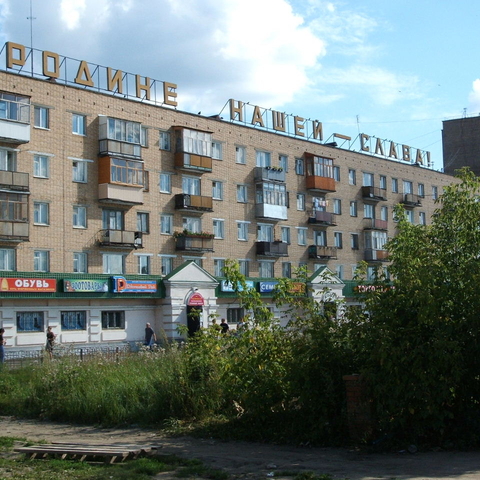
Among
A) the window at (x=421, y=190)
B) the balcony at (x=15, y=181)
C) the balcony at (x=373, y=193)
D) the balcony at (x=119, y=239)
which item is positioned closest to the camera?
the balcony at (x=15, y=181)

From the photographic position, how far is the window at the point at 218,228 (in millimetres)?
49844

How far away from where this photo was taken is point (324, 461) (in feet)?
35.2

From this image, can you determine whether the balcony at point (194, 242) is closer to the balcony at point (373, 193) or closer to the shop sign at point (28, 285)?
the shop sign at point (28, 285)

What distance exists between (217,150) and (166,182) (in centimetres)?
529

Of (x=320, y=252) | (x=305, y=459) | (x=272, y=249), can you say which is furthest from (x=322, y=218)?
(x=305, y=459)

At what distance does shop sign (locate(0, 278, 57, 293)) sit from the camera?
36438 mm

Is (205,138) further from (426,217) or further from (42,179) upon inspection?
(426,217)

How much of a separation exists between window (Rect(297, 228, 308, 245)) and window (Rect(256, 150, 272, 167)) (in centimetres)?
581

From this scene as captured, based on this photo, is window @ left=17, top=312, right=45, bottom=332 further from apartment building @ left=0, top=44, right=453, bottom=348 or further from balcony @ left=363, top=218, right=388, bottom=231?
balcony @ left=363, top=218, right=388, bottom=231

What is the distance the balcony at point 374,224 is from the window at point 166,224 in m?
21.3

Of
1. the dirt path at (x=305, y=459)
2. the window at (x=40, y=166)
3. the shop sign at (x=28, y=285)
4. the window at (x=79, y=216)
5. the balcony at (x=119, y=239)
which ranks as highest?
the window at (x=40, y=166)

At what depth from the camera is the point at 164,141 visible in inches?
1852

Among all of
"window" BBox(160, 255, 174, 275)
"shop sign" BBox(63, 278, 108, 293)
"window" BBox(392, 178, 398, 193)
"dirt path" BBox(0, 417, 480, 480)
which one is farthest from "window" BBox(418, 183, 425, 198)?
"dirt path" BBox(0, 417, 480, 480)

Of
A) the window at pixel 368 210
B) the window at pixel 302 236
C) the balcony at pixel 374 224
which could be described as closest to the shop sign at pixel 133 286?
the window at pixel 302 236
